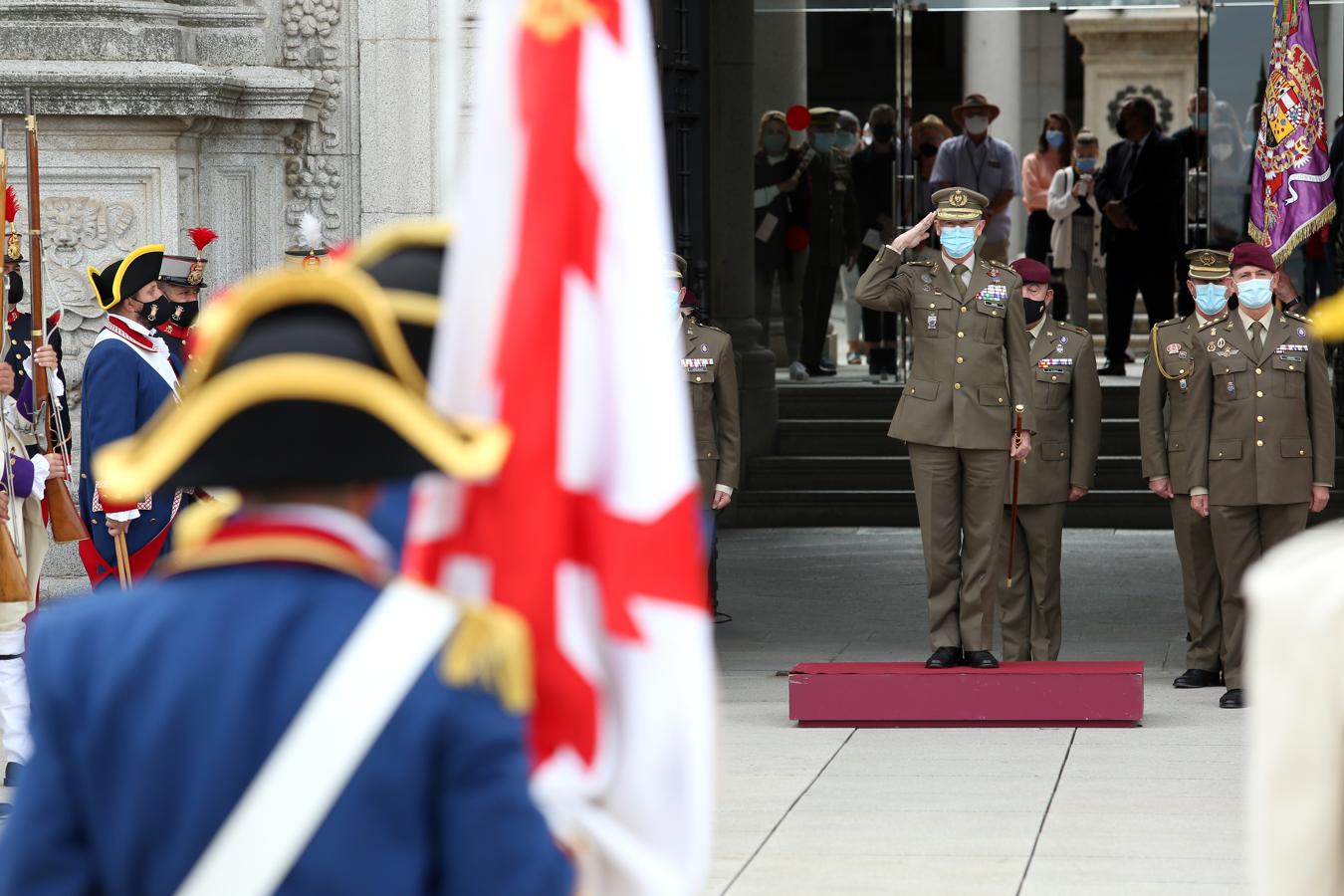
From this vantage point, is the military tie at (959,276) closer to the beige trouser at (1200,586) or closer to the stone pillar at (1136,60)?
the beige trouser at (1200,586)

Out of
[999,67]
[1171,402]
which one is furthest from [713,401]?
[999,67]

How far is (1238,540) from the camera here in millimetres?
9414

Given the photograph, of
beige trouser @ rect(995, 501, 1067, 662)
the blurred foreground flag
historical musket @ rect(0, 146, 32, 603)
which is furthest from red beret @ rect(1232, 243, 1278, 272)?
historical musket @ rect(0, 146, 32, 603)

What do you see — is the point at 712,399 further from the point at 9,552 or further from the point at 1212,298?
the point at 9,552

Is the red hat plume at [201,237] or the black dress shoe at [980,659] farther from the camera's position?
the red hat plume at [201,237]

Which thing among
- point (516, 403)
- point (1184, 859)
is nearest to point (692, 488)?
point (516, 403)

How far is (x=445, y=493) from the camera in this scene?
2.80 metres

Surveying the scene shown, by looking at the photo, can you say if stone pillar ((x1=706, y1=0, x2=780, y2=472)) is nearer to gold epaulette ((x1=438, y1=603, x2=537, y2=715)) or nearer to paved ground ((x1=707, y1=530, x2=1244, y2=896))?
paved ground ((x1=707, y1=530, x2=1244, y2=896))

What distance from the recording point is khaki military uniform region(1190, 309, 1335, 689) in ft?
30.3

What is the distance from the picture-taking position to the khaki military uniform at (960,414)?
31.2ft

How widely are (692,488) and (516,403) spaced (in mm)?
260

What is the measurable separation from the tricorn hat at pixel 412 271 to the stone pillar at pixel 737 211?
40.4ft

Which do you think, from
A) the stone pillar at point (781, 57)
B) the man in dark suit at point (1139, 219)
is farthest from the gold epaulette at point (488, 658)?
the stone pillar at point (781, 57)

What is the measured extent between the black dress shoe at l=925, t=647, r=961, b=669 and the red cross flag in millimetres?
6548
